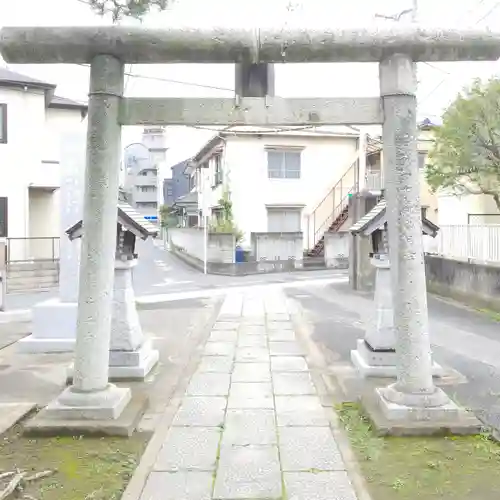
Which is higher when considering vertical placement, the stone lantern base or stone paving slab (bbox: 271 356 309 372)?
the stone lantern base

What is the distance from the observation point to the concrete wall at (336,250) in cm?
2430

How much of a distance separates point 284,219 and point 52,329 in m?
19.0

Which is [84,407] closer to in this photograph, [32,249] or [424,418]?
[424,418]

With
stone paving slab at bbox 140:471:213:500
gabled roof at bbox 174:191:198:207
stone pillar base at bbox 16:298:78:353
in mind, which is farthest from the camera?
gabled roof at bbox 174:191:198:207

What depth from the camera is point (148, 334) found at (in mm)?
10188

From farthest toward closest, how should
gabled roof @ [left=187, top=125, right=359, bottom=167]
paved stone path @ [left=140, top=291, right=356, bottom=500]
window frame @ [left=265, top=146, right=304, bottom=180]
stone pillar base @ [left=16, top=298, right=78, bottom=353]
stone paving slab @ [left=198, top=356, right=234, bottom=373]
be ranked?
window frame @ [left=265, top=146, right=304, bottom=180], gabled roof @ [left=187, top=125, right=359, bottom=167], stone pillar base @ [left=16, top=298, right=78, bottom=353], stone paving slab @ [left=198, top=356, right=234, bottom=373], paved stone path @ [left=140, top=291, right=356, bottom=500]

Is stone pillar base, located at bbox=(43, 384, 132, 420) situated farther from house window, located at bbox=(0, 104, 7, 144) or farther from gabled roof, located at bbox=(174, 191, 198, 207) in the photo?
gabled roof, located at bbox=(174, 191, 198, 207)

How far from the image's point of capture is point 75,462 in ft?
14.8

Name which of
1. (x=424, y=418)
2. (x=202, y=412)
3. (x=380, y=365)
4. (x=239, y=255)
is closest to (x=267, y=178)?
(x=239, y=255)

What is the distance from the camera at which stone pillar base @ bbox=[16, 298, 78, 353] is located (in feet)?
28.9

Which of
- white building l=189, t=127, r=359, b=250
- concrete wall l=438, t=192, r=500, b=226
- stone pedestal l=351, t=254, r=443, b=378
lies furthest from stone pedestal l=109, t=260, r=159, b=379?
white building l=189, t=127, r=359, b=250

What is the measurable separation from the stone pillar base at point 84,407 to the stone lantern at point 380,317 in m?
3.40

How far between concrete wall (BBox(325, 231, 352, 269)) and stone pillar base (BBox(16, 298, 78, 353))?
16712 mm

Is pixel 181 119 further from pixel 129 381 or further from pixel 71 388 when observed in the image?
pixel 129 381
